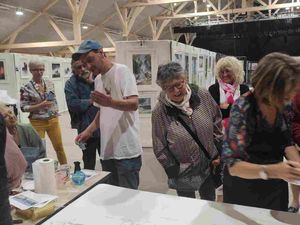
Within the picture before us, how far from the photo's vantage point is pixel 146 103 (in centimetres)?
483

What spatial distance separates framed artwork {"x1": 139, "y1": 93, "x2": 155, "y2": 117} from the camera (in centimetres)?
477

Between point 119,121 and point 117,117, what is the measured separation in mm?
29

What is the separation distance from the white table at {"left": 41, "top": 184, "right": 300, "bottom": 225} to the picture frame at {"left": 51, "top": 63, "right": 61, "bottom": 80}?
8558mm

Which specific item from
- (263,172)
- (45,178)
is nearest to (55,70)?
(45,178)

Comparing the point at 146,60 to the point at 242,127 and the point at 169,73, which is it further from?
the point at 242,127

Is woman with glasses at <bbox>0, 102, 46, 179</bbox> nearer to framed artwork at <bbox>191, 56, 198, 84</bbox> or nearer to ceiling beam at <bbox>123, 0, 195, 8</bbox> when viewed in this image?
framed artwork at <bbox>191, 56, 198, 84</bbox>

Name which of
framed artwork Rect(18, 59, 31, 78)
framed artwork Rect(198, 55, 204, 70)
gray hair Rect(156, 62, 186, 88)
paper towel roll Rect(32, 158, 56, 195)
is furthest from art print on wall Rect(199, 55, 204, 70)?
paper towel roll Rect(32, 158, 56, 195)

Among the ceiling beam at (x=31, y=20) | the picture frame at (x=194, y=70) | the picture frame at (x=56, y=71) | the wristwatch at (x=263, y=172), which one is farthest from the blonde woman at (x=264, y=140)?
the picture frame at (x=56, y=71)

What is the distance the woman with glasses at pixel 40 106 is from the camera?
3.49 metres

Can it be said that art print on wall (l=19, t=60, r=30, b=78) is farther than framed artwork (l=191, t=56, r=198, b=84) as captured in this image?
Yes

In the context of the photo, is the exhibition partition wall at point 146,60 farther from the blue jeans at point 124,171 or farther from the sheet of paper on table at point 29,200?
the sheet of paper on table at point 29,200

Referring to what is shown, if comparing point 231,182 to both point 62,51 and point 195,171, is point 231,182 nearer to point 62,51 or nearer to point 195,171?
point 195,171

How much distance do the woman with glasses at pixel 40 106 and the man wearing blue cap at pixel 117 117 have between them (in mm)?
1354

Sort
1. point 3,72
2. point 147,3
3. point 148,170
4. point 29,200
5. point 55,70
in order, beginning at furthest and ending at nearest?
point 55,70 < point 147,3 < point 3,72 < point 148,170 < point 29,200
